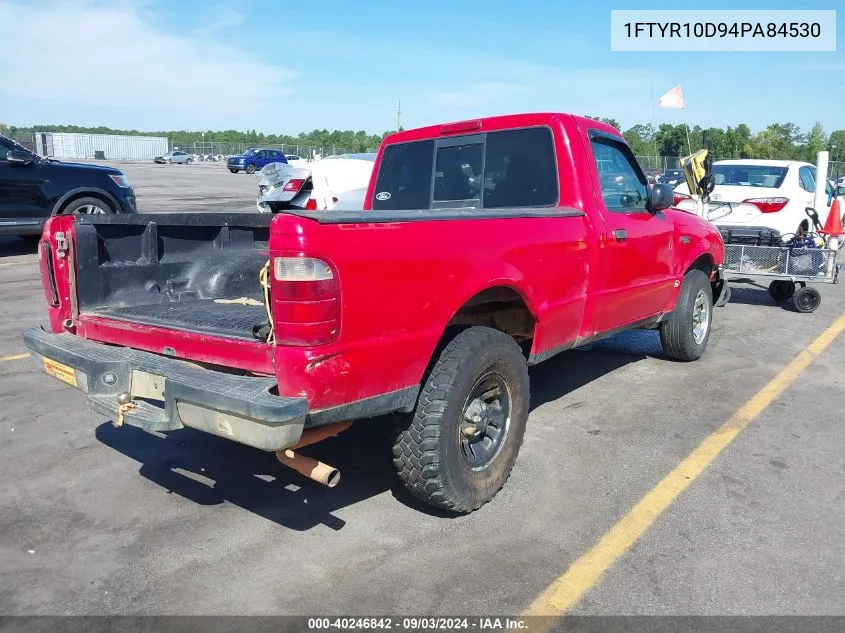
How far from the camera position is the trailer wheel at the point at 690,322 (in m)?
6.11

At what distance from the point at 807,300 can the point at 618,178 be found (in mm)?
5087

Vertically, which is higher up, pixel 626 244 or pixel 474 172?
pixel 474 172

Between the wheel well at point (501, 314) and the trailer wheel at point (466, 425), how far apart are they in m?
0.16

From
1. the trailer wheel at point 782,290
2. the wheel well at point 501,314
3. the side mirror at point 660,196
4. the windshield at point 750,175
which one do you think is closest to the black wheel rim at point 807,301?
the trailer wheel at point 782,290

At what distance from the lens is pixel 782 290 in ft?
31.7

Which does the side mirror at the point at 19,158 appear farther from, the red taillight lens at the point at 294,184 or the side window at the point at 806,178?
the side window at the point at 806,178

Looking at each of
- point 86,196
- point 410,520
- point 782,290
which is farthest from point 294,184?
point 410,520

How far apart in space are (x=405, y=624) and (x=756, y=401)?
376 cm

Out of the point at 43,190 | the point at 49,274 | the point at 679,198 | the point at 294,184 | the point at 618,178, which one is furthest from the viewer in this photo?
the point at 294,184

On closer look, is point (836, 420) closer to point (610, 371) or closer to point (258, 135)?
point (610, 371)

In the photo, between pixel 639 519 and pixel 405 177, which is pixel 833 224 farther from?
pixel 639 519

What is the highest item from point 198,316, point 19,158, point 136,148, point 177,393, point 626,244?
point 136,148

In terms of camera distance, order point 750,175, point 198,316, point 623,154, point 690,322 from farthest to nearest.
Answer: point 750,175, point 690,322, point 623,154, point 198,316

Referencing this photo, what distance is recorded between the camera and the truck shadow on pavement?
3.80 m
